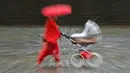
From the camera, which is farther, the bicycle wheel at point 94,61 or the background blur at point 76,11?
the background blur at point 76,11

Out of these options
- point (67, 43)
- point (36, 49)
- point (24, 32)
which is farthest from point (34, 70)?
point (24, 32)

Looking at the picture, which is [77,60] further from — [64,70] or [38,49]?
[38,49]

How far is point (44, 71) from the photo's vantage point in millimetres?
11031

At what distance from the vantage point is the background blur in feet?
76.0

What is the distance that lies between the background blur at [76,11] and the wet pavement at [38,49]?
1.73 m

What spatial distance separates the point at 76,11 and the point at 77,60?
39.2 feet

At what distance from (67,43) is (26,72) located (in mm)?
5665

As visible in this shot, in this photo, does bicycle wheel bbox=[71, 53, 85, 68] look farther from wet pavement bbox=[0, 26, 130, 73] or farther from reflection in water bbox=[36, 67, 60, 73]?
reflection in water bbox=[36, 67, 60, 73]

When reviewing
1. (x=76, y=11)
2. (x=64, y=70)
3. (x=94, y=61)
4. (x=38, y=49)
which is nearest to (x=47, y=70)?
(x=64, y=70)

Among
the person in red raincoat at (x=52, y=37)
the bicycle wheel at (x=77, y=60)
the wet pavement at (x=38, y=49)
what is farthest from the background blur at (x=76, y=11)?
the person in red raincoat at (x=52, y=37)

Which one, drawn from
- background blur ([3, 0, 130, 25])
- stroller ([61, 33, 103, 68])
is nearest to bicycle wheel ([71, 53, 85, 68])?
stroller ([61, 33, 103, 68])

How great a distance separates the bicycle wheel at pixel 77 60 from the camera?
11438mm

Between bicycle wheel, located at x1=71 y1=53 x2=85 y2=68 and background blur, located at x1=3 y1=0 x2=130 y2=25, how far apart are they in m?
11.6

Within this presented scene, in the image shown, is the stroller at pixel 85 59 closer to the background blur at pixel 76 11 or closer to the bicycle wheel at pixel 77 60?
the bicycle wheel at pixel 77 60
